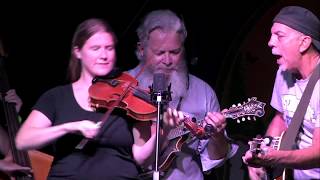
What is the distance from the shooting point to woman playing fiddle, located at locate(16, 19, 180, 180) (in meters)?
2.70

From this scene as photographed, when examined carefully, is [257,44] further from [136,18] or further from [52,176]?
[52,176]

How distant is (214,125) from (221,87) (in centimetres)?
122

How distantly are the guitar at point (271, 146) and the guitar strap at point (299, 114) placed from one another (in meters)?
0.07

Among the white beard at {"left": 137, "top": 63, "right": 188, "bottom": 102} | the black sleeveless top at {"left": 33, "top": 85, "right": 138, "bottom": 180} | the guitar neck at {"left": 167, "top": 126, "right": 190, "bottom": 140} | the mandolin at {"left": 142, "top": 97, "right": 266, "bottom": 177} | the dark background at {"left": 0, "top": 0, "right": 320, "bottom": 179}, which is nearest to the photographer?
the black sleeveless top at {"left": 33, "top": 85, "right": 138, "bottom": 180}

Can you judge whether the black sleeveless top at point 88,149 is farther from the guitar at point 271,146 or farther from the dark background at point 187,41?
the dark background at point 187,41

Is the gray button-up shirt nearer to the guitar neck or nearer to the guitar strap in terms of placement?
→ the guitar neck

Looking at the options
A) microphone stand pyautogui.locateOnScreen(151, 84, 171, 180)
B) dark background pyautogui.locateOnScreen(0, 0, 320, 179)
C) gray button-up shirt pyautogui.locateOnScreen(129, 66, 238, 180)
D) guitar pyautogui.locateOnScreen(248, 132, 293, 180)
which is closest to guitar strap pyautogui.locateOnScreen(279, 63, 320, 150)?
guitar pyautogui.locateOnScreen(248, 132, 293, 180)

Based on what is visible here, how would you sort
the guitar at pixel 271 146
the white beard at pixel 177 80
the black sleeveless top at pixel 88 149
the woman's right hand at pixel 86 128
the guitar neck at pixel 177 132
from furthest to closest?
the white beard at pixel 177 80 → the guitar neck at pixel 177 132 → the guitar at pixel 271 146 → the black sleeveless top at pixel 88 149 → the woman's right hand at pixel 86 128

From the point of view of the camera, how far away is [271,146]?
288cm

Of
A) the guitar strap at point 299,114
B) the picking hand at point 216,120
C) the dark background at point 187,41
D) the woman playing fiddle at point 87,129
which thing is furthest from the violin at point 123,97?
the dark background at point 187,41

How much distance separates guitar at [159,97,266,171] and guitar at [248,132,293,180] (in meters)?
0.11

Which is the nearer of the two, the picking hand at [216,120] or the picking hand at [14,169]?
the picking hand at [216,120]

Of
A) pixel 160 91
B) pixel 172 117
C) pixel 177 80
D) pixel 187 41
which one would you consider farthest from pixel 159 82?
pixel 187 41

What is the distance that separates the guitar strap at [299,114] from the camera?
2777 millimetres
